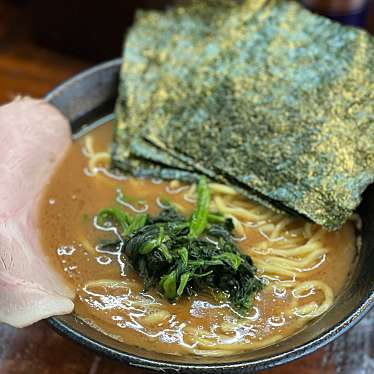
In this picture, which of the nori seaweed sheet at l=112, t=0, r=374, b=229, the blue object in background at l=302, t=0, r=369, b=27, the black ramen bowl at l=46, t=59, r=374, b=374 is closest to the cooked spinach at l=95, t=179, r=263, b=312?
the black ramen bowl at l=46, t=59, r=374, b=374

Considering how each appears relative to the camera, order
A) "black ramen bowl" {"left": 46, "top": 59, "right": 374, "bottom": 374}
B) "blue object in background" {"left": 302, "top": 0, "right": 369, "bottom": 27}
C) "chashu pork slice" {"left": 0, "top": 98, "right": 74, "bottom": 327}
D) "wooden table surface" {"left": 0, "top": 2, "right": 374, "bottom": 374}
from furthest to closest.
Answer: "blue object in background" {"left": 302, "top": 0, "right": 369, "bottom": 27}
"wooden table surface" {"left": 0, "top": 2, "right": 374, "bottom": 374}
"chashu pork slice" {"left": 0, "top": 98, "right": 74, "bottom": 327}
"black ramen bowl" {"left": 46, "top": 59, "right": 374, "bottom": 374}

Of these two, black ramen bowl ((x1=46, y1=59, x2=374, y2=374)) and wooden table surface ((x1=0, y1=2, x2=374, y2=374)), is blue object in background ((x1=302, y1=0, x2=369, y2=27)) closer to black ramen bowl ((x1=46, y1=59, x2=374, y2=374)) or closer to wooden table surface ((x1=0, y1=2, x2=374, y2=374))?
black ramen bowl ((x1=46, y1=59, x2=374, y2=374))

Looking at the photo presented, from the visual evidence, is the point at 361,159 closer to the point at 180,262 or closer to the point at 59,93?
the point at 180,262

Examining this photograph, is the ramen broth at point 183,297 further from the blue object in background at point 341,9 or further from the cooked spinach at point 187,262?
the blue object in background at point 341,9

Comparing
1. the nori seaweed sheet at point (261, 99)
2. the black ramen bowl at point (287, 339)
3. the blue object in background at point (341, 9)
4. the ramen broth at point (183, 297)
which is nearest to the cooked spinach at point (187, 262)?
the ramen broth at point (183, 297)

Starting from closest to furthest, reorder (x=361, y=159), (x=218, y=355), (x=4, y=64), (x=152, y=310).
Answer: (x=218, y=355) → (x=152, y=310) → (x=361, y=159) → (x=4, y=64)

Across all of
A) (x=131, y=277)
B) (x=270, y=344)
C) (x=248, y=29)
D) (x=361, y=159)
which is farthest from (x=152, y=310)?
(x=248, y=29)

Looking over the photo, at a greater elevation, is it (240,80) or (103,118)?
(240,80)

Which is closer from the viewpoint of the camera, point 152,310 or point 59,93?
point 152,310
